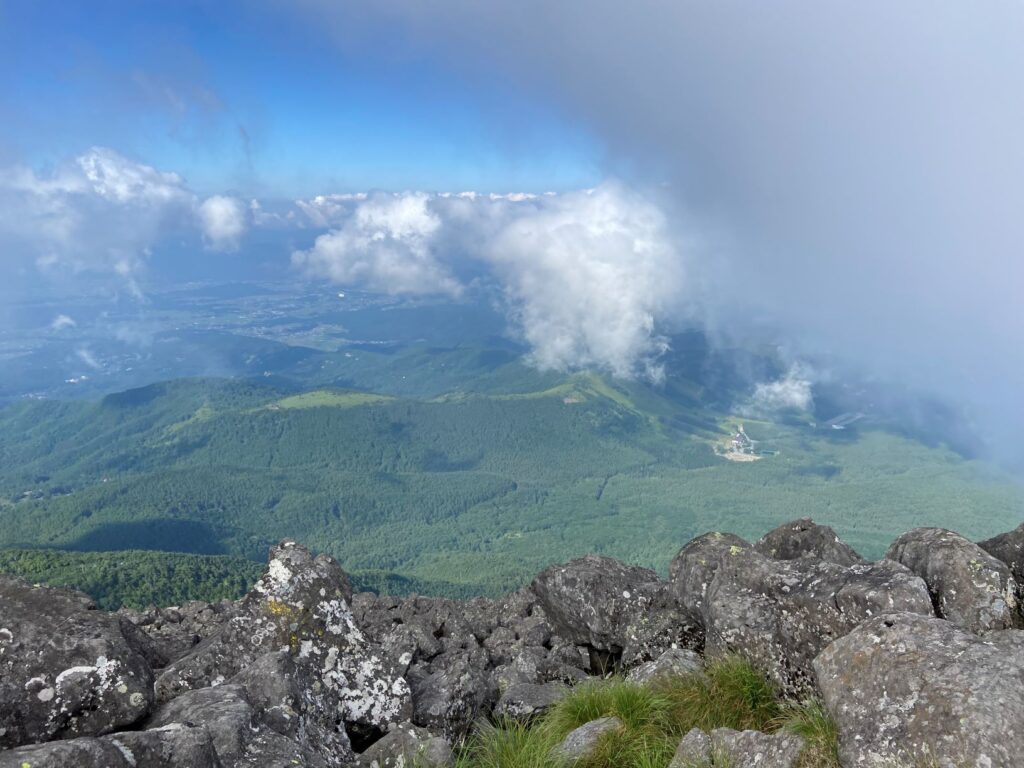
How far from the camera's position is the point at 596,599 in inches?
632

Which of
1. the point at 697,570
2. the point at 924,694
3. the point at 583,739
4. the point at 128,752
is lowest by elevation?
the point at 583,739

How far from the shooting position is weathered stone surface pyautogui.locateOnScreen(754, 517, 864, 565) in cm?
1388

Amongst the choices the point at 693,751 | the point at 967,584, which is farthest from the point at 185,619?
the point at 967,584

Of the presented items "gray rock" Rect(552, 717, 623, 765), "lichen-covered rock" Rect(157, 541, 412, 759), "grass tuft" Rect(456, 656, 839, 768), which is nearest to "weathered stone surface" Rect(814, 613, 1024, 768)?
"grass tuft" Rect(456, 656, 839, 768)

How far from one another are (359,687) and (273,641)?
1835 millimetres

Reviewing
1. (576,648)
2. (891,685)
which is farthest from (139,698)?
(576,648)

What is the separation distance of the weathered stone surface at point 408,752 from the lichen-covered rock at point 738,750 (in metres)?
3.09

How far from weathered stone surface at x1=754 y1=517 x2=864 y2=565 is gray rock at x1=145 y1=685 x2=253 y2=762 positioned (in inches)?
454

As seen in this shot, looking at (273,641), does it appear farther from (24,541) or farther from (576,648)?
(24,541)

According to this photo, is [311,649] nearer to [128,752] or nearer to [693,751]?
[128,752]

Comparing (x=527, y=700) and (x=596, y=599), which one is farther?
(x=596, y=599)

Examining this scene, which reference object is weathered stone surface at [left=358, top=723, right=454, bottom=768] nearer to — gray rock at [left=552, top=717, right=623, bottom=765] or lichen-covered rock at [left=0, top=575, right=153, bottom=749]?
gray rock at [left=552, top=717, right=623, bottom=765]

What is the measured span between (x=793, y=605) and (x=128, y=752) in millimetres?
9113

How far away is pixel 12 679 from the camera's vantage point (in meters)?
7.58
